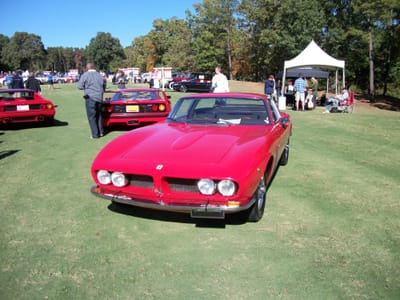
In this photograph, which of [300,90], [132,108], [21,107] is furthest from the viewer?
[300,90]

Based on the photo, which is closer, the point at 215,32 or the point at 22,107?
the point at 22,107

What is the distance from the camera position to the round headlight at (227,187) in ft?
10.1

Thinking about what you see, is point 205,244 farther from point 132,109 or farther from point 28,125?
point 28,125

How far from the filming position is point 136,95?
360 inches

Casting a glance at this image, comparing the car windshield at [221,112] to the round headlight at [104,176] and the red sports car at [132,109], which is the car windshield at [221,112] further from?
the red sports car at [132,109]

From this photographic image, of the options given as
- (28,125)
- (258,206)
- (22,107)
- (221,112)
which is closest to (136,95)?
(22,107)

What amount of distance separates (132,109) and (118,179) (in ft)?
18.0

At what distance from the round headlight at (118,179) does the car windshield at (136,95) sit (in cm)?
565

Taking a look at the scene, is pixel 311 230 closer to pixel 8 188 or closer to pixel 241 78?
pixel 8 188

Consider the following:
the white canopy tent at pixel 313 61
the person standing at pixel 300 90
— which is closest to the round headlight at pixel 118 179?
the person standing at pixel 300 90

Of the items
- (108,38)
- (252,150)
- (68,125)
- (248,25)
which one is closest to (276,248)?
(252,150)

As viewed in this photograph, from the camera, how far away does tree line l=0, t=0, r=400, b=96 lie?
2820 centimetres

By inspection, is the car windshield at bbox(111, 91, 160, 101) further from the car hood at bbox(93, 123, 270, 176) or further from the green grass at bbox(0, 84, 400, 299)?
the car hood at bbox(93, 123, 270, 176)

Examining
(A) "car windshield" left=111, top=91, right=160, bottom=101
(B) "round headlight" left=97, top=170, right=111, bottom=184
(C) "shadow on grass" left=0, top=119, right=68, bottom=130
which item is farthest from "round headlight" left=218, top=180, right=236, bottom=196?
(C) "shadow on grass" left=0, top=119, right=68, bottom=130
